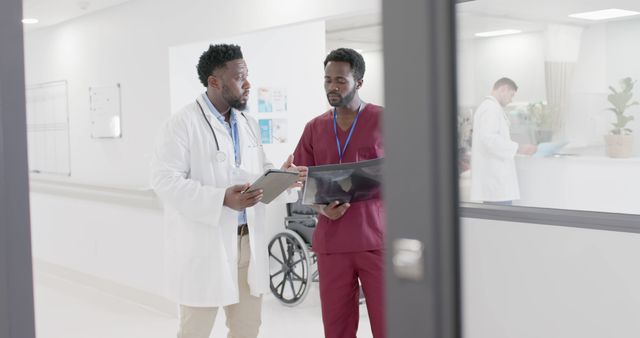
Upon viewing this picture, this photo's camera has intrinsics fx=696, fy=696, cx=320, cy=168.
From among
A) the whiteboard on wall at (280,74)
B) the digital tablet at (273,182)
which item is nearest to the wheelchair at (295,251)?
the whiteboard on wall at (280,74)

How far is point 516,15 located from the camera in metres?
0.80

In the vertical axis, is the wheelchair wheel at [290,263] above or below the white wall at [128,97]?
below

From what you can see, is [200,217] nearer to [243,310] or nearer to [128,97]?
[243,310]

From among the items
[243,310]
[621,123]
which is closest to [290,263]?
[243,310]

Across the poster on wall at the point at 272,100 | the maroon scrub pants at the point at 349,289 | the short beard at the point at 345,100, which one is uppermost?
the poster on wall at the point at 272,100

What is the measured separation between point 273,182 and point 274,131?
5.69ft

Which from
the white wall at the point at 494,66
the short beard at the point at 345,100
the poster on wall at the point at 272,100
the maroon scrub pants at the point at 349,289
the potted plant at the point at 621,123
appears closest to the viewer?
the white wall at the point at 494,66

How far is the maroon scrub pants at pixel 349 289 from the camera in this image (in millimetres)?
1925

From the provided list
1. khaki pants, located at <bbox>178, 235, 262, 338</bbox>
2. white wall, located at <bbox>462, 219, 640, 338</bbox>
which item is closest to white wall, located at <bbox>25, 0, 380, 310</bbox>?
khaki pants, located at <bbox>178, 235, 262, 338</bbox>

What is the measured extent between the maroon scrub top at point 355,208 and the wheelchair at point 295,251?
1.51 meters

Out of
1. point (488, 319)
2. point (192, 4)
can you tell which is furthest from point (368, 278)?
point (192, 4)

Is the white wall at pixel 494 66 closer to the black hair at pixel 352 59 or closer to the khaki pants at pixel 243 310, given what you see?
the black hair at pixel 352 59

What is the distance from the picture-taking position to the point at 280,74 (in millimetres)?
3725

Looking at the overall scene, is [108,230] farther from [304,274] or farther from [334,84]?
[334,84]
